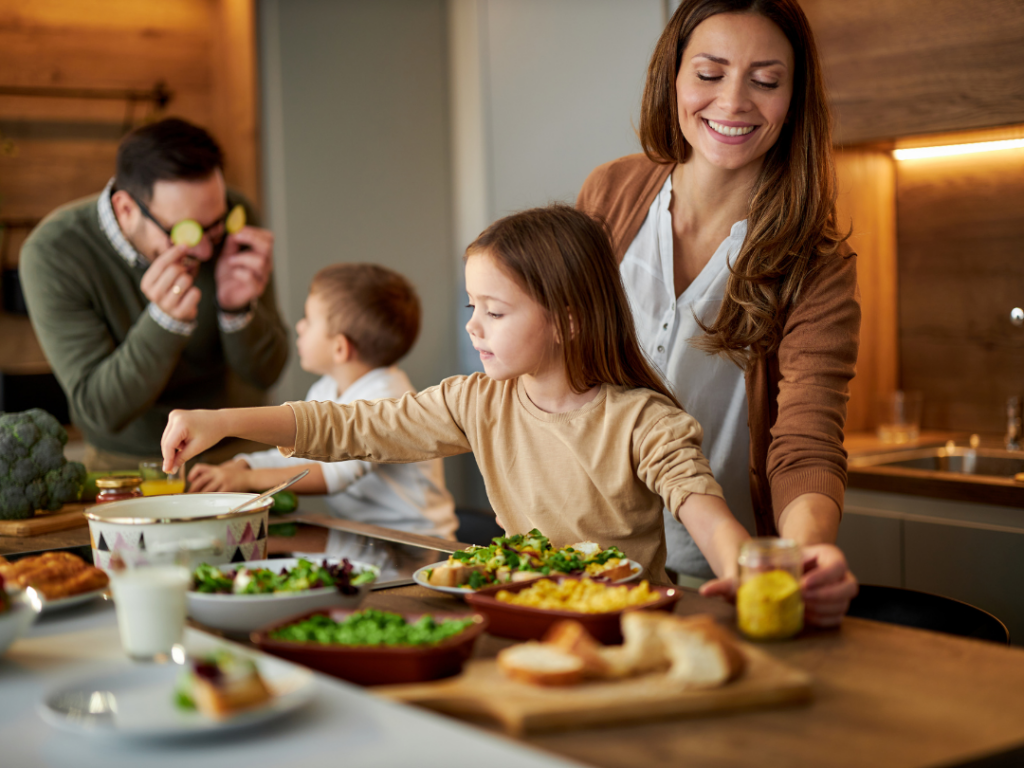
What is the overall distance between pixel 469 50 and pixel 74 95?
159 centimetres

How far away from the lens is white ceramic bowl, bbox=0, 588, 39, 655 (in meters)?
0.95

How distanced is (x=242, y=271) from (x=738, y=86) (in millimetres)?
1395

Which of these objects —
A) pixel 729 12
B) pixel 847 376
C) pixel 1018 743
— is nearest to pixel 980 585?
pixel 847 376

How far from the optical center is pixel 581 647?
876 mm

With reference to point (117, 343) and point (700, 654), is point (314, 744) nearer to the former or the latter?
point (700, 654)

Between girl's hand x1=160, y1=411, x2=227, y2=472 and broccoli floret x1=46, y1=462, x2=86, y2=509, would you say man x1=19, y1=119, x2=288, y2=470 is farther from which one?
girl's hand x1=160, y1=411, x2=227, y2=472

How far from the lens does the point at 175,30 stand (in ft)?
14.6

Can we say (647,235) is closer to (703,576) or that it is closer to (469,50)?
(703,576)

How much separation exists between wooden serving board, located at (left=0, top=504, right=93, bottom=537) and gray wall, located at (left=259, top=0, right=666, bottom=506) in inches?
92.0

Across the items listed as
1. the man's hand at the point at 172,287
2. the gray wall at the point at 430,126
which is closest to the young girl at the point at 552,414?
the man's hand at the point at 172,287

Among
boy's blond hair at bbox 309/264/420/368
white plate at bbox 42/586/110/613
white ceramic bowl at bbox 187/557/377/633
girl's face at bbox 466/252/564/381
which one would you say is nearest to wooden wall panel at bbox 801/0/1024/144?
boy's blond hair at bbox 309/264/420/368

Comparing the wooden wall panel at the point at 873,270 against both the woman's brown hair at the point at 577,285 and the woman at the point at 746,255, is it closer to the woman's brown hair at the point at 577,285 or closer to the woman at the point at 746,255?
the woman at the point at 746,255

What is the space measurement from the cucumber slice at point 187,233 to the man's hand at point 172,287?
20 mm

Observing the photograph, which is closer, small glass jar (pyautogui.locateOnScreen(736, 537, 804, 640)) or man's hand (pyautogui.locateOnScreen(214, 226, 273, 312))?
small glass jar (pyautogui.locateOnScreen(736, 537, 804, 640))
